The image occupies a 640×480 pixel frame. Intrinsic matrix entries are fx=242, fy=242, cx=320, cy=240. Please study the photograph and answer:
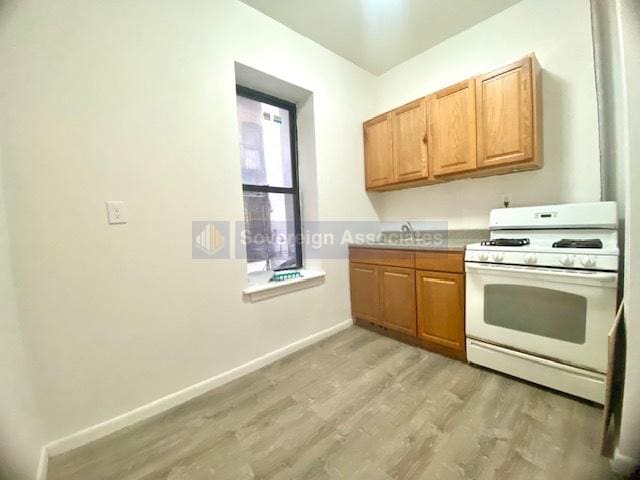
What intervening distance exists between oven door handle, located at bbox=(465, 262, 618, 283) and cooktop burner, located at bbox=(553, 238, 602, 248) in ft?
0.52

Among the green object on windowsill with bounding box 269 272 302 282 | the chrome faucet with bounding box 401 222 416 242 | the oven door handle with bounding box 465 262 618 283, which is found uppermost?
the chrome faucet with bounding box 401 222 416 242

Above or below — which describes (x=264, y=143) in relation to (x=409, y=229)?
above

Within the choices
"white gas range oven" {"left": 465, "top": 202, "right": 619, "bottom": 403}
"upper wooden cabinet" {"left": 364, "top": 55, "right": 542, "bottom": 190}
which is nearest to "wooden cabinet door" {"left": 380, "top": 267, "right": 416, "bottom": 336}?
"white gas range oven" {"left": 465, "top": 202, "right": 619, "bottom": 403}

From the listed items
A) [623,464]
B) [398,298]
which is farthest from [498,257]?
[623,464]

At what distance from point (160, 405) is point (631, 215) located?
8.01ft

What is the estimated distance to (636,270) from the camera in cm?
90

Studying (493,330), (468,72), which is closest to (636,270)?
(493,330)

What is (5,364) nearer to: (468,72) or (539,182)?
(539,182)

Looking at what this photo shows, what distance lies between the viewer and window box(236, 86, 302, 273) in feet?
7.07

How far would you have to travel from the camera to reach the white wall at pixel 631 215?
0.87m

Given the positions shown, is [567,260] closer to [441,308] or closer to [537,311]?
[537,311]

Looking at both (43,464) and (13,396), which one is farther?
(43,464)

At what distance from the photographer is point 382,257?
88.9 inches

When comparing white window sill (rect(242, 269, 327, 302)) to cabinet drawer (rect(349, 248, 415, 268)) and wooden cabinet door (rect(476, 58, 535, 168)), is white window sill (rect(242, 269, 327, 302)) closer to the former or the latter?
cabinet drawer (rect(349, 248, 415, 268))
